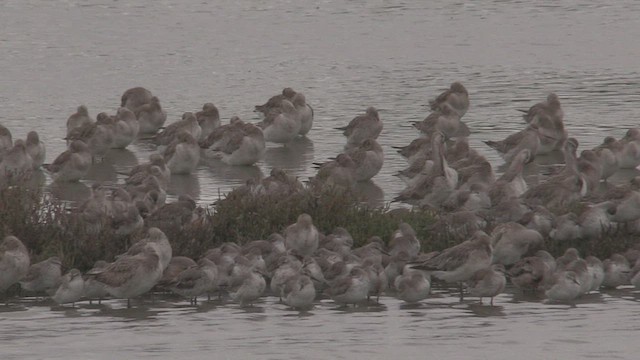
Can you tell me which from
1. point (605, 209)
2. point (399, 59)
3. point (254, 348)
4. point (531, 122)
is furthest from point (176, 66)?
point (254, 348)

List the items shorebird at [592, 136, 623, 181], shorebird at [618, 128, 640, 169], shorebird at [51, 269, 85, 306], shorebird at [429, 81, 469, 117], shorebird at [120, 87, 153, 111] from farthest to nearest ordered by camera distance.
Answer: shorebird at [120, 87, 153, 111]
shorebird at [429, 81, 469, 117]
shorebird at [618, 128, 640, 169]
shorebird at [592, 136, 623, 181]
shorebird at [51, 269, 85, 306]

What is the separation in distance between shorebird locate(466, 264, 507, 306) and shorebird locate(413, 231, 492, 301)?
0.17 meters

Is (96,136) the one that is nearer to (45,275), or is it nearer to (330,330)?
(45,275)

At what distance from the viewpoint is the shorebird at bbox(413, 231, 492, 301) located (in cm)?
1814

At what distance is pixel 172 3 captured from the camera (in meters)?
46.4

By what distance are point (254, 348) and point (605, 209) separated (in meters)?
6.03

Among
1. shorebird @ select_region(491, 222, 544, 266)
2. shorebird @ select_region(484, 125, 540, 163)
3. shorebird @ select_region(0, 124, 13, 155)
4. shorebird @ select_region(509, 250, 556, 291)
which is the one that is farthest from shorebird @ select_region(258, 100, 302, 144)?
shorebird @ select_region(509, 250, 556, 291)

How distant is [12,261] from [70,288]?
2.46 ft

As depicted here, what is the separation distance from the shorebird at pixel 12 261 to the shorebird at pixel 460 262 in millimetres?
4318

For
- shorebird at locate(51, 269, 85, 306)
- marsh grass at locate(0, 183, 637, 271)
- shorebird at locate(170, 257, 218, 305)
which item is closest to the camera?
shorebird at locate(51, 269, 85, 306)

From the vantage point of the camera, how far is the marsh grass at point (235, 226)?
62.8 ft

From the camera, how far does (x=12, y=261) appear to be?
17641 millimetres

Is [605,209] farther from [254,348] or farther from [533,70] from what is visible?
[533,70]

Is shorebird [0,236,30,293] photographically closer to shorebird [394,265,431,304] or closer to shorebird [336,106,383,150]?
shorebird [394,265,431,304]
